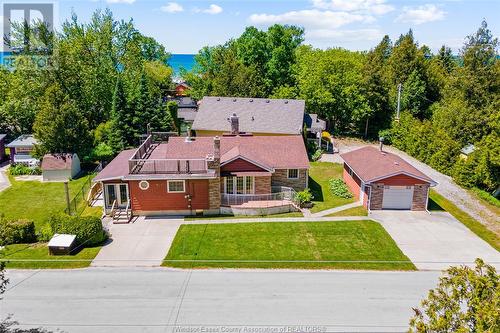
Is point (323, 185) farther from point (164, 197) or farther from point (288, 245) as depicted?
point (164, 197)

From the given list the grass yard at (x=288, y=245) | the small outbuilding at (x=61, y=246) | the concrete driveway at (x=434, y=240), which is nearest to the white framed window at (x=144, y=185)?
the grass yard at (x=288, y=245)

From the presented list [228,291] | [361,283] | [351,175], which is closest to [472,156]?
[351,175]

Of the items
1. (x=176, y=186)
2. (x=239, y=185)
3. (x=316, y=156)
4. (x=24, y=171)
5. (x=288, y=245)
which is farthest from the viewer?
(x=316, y=156)

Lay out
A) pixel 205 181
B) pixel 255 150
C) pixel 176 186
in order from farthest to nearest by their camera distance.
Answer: pixel 255 150 → pixel 176 186 → pixel 205 181

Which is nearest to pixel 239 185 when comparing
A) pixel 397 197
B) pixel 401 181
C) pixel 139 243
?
pixel 139 243

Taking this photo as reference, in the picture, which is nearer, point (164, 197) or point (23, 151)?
point (164, 197)

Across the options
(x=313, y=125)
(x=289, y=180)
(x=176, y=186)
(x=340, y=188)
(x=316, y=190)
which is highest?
(x=313, y=125)

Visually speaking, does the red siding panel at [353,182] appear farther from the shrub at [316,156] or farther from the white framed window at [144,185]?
the white framed window at [144,185]
